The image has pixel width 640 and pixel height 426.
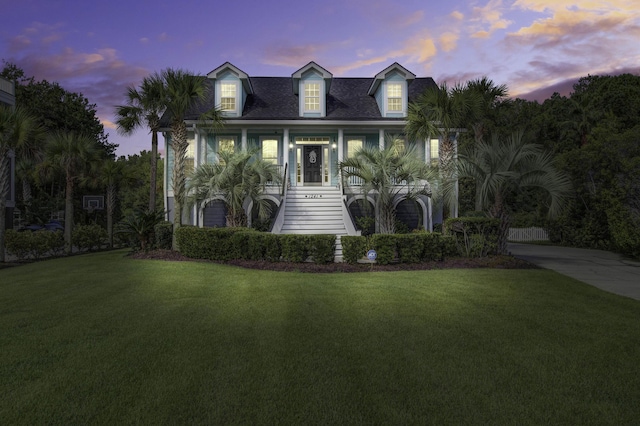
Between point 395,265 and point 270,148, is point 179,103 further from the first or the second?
point 395,265

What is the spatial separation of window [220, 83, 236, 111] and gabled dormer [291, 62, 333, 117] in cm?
302

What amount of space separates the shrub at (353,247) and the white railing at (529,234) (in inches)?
795

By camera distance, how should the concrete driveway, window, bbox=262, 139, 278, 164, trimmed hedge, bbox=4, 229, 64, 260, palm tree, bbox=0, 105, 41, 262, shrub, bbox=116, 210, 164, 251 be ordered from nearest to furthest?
the concrete driveway, palm tree, bbox=0, 105, 41, 262, trimmed hedge, bbox=4, 229, 64, 260, shrub, bbox=116, 210, 164, 251, window, bbox=262, 139, 278, 164

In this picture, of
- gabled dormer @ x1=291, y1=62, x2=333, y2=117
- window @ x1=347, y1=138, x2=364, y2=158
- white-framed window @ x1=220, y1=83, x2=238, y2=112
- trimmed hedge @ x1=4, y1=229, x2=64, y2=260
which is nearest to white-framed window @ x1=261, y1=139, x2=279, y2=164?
gabled dormer @ x1=291, y1=62, x2=333, y2=117

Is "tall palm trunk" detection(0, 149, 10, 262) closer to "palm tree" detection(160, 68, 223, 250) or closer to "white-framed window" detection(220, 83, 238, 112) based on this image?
"palm tree" detection(160, 68, 223, 250)

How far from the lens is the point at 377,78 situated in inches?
781

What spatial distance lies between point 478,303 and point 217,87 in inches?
655

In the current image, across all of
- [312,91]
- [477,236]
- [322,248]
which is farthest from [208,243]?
[312,91]

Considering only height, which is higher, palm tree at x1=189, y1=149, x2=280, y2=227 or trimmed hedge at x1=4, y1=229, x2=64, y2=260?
palm tree at x1=189, y1=149, x2=280, y2=227

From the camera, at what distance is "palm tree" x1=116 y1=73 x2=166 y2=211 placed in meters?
14.6

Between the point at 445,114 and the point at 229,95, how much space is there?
420 inches

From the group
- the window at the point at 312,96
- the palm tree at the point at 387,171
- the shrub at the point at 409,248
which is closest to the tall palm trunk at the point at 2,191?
the palm tree at the point at 387,171

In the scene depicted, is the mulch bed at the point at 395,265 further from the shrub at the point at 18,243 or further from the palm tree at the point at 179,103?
the shrub at the point at 18,243

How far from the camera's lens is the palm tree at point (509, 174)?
42.3ft
